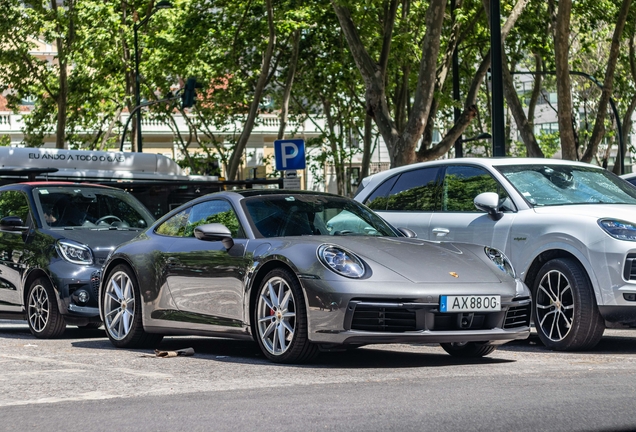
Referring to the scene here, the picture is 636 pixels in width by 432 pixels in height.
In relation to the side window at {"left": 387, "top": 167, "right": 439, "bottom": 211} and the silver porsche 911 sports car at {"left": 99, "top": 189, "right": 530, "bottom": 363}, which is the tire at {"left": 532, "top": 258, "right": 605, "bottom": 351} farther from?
the side window at {"left": 387, "top": 167, "right": 439, "bottom": 211}

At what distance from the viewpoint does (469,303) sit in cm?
767

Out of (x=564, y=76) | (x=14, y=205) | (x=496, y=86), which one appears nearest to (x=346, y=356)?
(x=14, y=205)

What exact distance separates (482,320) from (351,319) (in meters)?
0.95

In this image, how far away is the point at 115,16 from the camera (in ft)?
113

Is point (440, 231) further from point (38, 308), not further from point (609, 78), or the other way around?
point (609, 78)

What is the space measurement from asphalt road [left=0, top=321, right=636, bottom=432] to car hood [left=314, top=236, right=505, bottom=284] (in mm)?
612

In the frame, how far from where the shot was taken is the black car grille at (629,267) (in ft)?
28.7

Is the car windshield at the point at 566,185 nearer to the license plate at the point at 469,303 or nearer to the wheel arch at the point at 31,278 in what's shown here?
the license plate at the point at 469,303

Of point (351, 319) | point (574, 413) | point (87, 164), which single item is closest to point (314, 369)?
point (351, 319)

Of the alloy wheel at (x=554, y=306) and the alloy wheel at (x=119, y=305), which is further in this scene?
the alloy wheel at (x=119, y=305)

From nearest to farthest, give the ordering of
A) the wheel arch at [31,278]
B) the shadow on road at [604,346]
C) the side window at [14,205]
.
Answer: the shadow on road at [604,346] < the wheel arch at [31,278] < the side window at [14,205]

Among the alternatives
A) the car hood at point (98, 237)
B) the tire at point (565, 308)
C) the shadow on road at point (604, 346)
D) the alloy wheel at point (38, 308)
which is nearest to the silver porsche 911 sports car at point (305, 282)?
the tire at point (565, 308)

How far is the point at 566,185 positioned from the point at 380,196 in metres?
2.12

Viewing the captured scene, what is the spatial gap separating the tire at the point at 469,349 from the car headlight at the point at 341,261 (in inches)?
51.2
